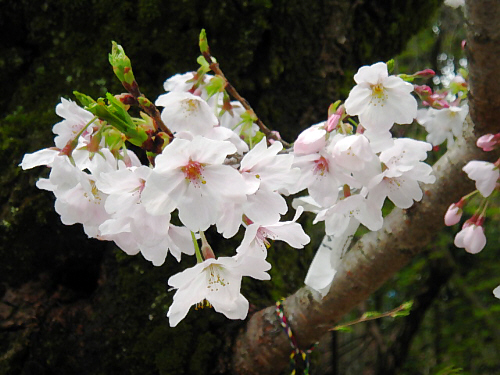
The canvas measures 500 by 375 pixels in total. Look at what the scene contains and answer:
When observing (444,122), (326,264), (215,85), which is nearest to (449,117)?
(444,122)

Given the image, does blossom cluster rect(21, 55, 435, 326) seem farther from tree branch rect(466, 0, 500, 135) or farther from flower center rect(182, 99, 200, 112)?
tree branch rect(466, 0, 500, 135)

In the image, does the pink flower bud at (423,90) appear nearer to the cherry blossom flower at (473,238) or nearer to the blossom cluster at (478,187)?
the blossom cluster at (478,187)

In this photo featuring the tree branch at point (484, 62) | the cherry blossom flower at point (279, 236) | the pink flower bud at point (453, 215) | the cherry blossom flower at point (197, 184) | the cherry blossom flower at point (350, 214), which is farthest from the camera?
the pink flower bud at point (453, 215)

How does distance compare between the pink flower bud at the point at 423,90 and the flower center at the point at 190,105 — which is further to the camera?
the pink flower bud at the point at 423,90

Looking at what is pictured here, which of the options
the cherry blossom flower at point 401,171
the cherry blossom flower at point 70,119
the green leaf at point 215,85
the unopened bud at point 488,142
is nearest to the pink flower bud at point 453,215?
the unopened bud at point 488,142

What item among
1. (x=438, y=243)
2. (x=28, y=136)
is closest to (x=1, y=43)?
(x=28, y=136)

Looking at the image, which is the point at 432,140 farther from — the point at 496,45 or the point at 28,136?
the point at 28,136
